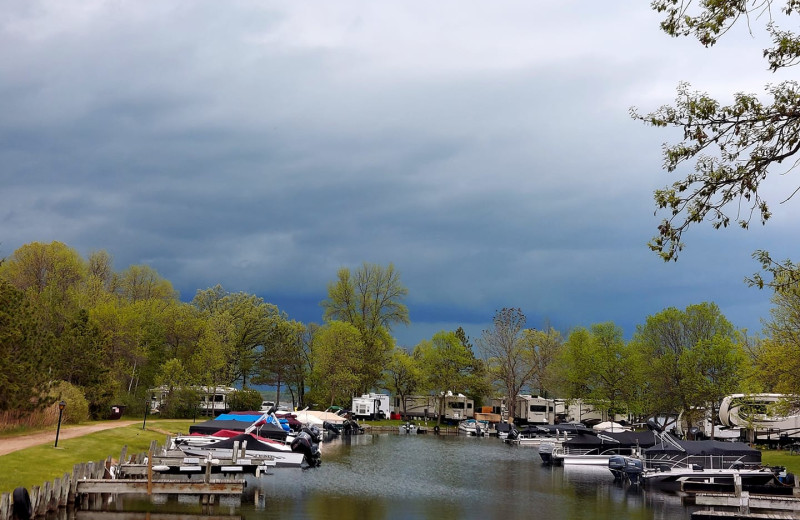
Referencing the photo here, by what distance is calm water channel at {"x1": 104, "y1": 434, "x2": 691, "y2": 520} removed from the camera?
3331cm

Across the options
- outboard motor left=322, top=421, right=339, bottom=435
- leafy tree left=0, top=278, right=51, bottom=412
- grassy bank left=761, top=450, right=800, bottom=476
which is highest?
leafy tree left=0, top=278, right=51, bottom=412

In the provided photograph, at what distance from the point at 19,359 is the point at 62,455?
724 cm

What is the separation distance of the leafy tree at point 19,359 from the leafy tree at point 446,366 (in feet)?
253

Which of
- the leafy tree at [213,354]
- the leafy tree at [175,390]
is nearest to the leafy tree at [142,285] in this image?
the leafy tree at [213,354]

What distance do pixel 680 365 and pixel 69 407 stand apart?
6550cm

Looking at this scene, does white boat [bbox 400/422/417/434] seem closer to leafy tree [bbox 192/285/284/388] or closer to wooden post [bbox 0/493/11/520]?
leafy tree [bbox 192/285/284/388]

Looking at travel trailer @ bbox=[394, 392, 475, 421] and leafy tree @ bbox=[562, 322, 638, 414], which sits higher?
leafy tree @ bbox=[562, 322, 638, 414]

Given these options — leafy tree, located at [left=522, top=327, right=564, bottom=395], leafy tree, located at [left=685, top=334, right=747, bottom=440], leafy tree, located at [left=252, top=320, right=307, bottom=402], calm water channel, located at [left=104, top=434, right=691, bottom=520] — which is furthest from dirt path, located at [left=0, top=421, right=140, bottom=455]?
leafy tree, located at [left=522, top=327, right=564, bottom=395]

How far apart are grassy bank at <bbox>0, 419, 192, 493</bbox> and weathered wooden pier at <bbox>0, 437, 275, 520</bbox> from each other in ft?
4.59

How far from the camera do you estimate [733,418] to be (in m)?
67.8

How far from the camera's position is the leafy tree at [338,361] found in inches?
3942

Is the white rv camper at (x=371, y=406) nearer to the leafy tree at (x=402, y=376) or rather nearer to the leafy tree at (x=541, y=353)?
the leafy tree at (x=402, y=376)

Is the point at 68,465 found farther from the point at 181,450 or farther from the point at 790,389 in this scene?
the point at 790,389

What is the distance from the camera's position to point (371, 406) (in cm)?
10644
